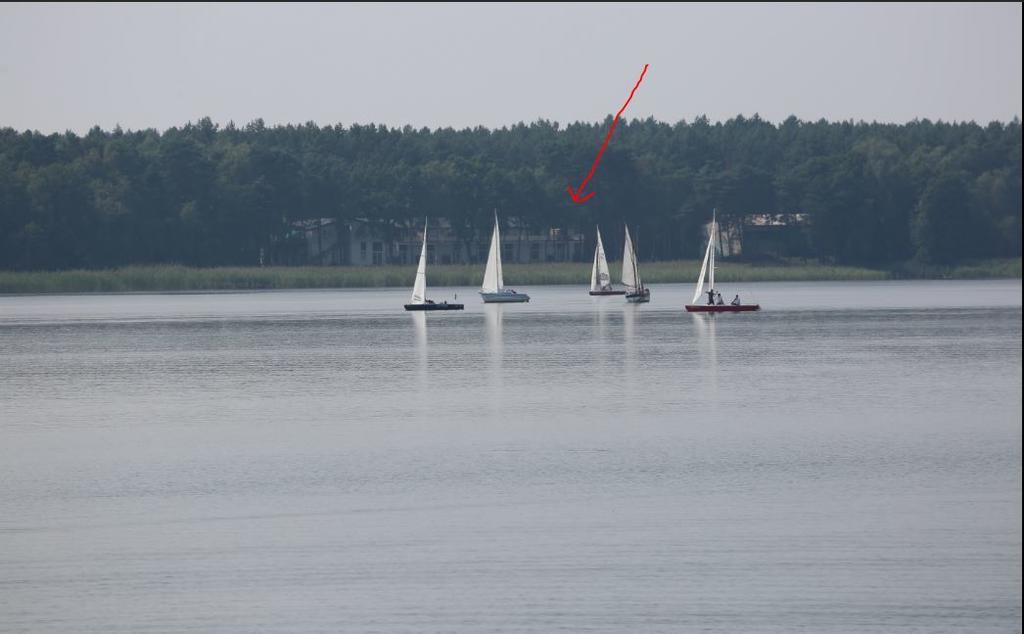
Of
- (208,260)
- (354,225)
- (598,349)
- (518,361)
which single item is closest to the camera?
(518,361)

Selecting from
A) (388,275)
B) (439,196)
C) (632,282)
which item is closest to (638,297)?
(632,282)

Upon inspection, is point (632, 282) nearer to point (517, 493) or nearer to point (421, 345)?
point (421, 345)

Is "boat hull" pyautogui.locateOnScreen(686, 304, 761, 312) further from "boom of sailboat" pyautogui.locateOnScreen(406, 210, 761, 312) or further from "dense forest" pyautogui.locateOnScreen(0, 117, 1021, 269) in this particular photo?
"dense forest" pyautogui.locateOnScreen(0, 117, 1021, 269)

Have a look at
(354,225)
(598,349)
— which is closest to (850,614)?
(598,349)

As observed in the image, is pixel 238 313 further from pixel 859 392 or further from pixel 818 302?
pixel 859 392

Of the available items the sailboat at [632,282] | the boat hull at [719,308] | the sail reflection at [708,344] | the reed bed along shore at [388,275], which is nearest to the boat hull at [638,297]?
the sailboat at [632,282]

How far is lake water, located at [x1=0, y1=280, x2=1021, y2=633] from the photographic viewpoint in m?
21.5

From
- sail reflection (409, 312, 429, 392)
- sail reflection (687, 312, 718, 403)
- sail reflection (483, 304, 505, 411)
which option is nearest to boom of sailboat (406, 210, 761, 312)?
sail reflection (687, 312, 718, 403)

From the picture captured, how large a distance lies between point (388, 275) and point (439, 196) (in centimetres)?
2550

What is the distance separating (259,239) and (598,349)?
351ft

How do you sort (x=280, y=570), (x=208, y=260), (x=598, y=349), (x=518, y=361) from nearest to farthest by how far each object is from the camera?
(x=280, y=570), (x=518, y=361), (x=598, y=349), (x=208, y=260)

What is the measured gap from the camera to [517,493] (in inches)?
1173

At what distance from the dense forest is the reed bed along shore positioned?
333 centimetres

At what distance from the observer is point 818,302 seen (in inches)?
4764
